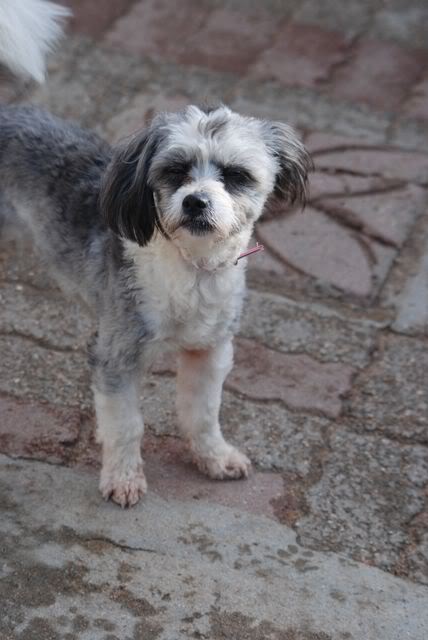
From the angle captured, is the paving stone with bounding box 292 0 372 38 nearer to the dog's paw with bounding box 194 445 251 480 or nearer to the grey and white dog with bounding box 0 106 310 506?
the grey and white dog with bounding box 0 106 310 506

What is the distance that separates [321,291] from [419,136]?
134cm

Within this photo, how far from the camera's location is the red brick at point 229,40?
5.62m

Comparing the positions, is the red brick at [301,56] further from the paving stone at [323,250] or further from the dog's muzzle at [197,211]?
the dog's muzzle at [197,211]

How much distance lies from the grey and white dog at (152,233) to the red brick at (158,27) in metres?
2.33

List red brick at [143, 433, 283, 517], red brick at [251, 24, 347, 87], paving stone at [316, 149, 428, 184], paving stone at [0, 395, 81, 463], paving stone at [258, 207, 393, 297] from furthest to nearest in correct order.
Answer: red brick at [251, 24, 347, 87], paving stone at [316, 149, 428, 184], paving stone at [258, 207, 393, 297], paving stone at [0, 395, 81, 463], red brick at [143, 433, 283, 517]

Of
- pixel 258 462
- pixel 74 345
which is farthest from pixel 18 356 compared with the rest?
pixel 258 462

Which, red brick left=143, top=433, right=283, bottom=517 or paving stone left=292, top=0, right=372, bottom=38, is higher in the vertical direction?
paving stone left=292, top=0, right=372, bottom=38

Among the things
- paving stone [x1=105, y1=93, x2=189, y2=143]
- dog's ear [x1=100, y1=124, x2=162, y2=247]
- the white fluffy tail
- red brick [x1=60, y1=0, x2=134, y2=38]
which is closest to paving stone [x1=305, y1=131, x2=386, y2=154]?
paving stone [x1=105, y1=93, x2=189, y2=143]

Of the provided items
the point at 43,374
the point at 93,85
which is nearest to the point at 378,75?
the point at 93,85

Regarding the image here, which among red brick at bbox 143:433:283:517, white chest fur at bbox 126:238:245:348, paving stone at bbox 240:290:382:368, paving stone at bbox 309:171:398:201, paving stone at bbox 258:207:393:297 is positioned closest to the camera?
white chest fur at bbox 126:238:245:348

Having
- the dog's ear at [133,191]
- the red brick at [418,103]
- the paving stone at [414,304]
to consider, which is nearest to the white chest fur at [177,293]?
the dog's ear at [133,191]

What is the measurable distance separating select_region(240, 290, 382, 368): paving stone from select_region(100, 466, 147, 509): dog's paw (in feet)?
3.16

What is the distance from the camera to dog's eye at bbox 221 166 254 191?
2.82 m

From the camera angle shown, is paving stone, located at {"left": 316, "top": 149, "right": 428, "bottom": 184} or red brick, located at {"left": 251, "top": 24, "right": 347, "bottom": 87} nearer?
paving stone, located at {"left": 316, "top": 149, "right": 428, "bottom": 184}
